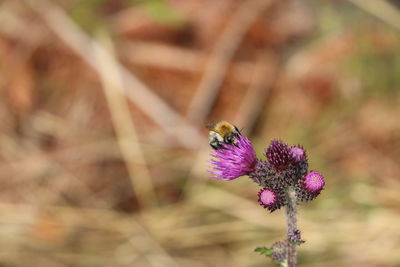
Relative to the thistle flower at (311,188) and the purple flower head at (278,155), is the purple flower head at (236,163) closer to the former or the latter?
the purple flower head at (278,155)

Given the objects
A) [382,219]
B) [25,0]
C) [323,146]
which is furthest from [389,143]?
[25,0]

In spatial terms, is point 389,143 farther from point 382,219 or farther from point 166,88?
point 166,88

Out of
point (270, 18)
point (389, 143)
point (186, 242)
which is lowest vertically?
point (186, 242)

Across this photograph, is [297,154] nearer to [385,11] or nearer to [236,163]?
[236,163]

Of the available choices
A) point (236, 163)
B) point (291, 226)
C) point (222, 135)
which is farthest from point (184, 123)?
point (291, 226)

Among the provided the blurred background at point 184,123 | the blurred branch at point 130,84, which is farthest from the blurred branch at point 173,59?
the blurred branch at point 130,84

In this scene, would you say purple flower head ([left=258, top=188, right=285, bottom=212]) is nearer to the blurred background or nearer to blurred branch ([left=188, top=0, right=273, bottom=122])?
the blurred background

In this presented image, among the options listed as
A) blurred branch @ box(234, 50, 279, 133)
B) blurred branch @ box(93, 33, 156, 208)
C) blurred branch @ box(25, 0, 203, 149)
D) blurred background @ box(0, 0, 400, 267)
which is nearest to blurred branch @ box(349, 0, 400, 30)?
blurred background @ box(0, 0, 400, 267)

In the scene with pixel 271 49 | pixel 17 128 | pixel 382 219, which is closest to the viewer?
pixel 382 219
